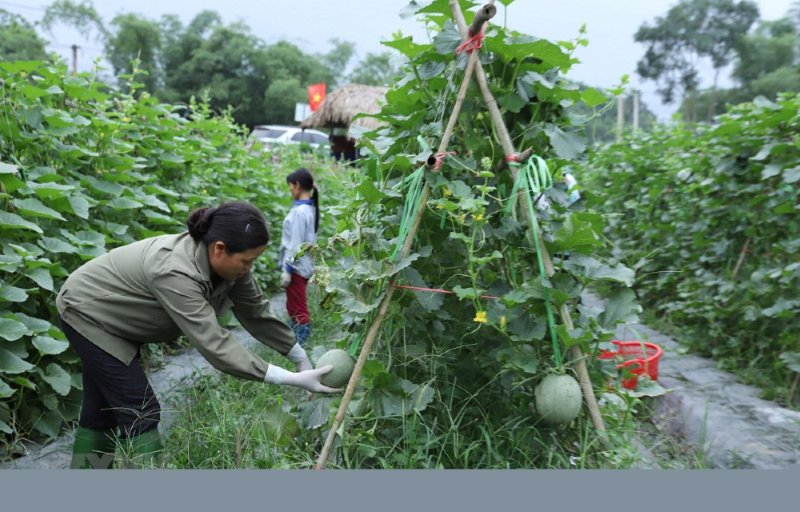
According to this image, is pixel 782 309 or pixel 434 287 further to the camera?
pixel 782 309

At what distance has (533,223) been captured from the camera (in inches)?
89.7

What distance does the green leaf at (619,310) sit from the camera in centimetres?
231

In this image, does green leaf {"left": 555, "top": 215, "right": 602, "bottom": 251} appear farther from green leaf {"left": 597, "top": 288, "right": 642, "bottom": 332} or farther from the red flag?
the red flag

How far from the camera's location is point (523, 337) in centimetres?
227

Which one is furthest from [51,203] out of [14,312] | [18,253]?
[14,312]

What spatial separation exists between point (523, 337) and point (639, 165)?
5.29m

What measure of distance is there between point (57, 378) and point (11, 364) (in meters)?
0.33

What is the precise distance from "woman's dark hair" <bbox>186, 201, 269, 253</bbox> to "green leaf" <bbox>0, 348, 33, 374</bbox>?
1199 millimetres

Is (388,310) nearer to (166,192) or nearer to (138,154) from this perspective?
(166,192)

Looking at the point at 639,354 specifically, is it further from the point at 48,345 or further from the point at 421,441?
the point at 48,345

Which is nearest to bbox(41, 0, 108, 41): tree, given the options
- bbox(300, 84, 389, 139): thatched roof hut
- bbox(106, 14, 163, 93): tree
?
bbox(106, 14, 163, 93): tree

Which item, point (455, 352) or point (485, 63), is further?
point (455, 352)

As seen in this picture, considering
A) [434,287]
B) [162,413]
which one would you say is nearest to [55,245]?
[162,413]

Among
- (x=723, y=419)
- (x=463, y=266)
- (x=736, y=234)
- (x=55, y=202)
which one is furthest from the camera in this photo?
(x=736, y=234)
